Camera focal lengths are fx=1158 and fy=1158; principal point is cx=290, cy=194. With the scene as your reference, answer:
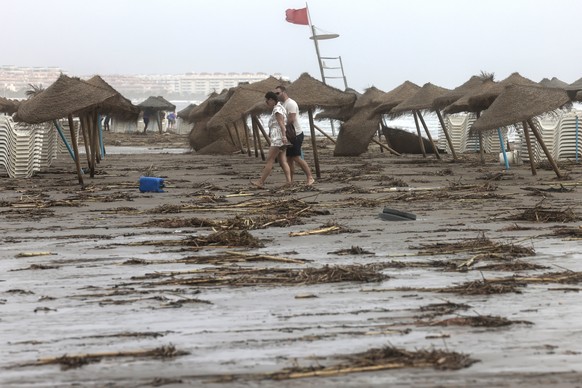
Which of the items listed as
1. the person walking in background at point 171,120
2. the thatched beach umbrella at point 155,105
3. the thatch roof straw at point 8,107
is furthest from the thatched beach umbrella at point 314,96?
the person walking in background at point 171,120

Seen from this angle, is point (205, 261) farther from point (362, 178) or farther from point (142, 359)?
point (362, 178)

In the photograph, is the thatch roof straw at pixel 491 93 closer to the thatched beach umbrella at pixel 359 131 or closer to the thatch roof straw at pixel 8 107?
the thatched beach umbrella at pixel 359 131

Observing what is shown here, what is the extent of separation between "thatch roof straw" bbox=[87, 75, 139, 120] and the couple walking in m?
4.06

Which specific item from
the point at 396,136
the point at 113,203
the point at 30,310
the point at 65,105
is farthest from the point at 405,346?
the point at 396,136

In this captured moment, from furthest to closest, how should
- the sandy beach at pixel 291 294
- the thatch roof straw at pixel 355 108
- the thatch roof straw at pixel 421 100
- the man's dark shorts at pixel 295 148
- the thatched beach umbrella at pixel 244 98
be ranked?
the thatch roof straw at pixel 355 108, the thatched beach umbrella at pixel 244 98, the thatch roof straw at pixel 421 100, the man's dark shorts at pixel 295 148, the sandy beach at pixel 291 294

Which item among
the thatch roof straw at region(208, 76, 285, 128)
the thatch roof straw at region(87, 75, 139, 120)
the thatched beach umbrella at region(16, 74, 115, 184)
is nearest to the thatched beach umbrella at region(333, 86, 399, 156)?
the thatch roof straw at region(208, 76, 285, 128)

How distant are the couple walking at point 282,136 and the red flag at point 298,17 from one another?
25.0 meters

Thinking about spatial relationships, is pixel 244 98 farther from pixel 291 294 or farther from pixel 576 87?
pixel 291 294

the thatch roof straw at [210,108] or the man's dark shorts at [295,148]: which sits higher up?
the thatch roof straw at [210,108]

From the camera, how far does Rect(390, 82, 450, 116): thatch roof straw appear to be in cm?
2619

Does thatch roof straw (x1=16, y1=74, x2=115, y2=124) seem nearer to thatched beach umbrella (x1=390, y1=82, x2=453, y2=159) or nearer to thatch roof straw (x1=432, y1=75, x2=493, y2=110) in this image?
thatch roof straw (x1=432, y1=75, x2=493, y2=110)

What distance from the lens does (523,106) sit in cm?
1875

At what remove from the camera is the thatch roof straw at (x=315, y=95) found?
20.5 metres

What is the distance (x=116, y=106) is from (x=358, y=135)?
9.60 m
